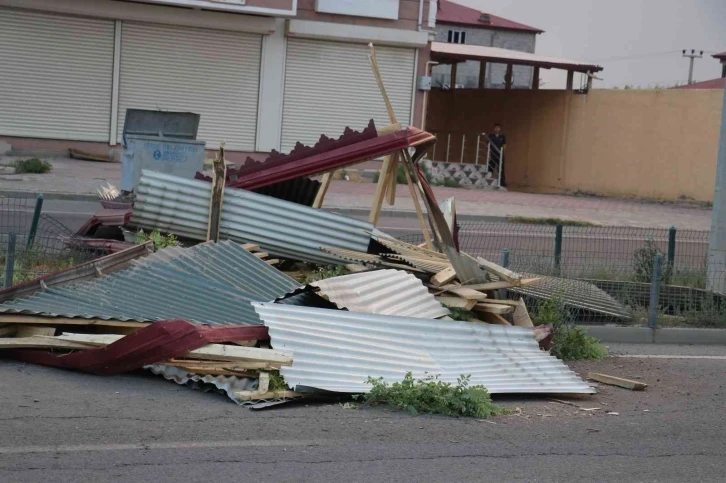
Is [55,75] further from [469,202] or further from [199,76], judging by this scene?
[469,202]

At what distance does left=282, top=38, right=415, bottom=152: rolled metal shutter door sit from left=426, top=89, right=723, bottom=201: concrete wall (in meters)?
6.97

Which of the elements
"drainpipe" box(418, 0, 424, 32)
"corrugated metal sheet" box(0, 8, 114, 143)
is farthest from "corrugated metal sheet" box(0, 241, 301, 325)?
"drainpipe" box(418, 0, 424, 32)

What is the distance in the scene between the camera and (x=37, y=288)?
8.17 meters

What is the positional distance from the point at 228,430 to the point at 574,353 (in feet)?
13.5

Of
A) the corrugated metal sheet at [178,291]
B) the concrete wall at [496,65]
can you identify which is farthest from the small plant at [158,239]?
the concrete wall at [496,65]

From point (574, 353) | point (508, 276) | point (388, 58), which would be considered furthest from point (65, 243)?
point (388, 58)

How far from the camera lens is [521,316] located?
29.8 feet

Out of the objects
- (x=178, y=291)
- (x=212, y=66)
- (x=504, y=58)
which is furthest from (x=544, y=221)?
(x=178, y=291)

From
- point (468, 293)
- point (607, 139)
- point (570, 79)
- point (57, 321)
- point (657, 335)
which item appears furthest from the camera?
point (570, 79)

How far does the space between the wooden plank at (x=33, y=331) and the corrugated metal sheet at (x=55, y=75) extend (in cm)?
2063

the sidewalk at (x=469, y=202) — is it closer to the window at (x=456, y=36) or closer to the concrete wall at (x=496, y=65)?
the window at (x=456, y=36)

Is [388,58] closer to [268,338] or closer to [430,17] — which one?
[430,17]

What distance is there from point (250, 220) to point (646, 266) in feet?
16.6

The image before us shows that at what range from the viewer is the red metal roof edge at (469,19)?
184 feet
